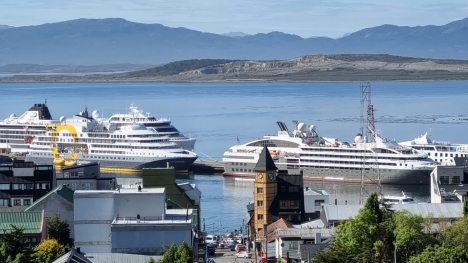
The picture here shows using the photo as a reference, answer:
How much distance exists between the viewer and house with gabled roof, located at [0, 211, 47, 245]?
64.6ft

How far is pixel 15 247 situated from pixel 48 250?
1221 mm

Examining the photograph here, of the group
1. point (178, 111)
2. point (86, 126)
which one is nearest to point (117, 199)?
point (86, 126)

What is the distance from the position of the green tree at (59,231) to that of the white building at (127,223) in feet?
0.73

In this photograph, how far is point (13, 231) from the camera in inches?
739

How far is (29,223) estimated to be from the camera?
65.7 ft

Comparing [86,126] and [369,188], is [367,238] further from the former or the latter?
[86,126]

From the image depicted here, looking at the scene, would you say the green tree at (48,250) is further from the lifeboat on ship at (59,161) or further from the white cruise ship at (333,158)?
the lifeboat on ship at (59,161)

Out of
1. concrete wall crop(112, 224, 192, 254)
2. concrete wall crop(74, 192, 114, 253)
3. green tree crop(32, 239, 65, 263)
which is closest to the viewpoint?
green tree crop(32, 239, 65, 263)

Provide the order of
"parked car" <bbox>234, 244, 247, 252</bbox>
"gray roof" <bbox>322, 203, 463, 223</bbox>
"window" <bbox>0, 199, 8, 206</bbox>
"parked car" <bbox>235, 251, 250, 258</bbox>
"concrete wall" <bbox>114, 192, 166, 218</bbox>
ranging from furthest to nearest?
"window" <bbox>0, 199, 8, 206</bbox>
"parked car" <bbox>234, 244, 247, 252</bbox>
"gray roof" <bbox>322, 203, 463, 223</bbox>
"parked car" <bbox>235, 251, 250, 258</bbox>
"concrete wall" <bbox>114, 192, 166, 218</bbox>

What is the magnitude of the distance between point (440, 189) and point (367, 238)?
1049cm

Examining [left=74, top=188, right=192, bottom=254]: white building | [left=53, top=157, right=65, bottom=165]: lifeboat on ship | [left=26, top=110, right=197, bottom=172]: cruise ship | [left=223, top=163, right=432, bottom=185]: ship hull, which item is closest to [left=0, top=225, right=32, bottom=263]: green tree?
[left=74, top=188, right=192, bottom=254]: white building

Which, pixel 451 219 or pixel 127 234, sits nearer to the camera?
pixel 127 234

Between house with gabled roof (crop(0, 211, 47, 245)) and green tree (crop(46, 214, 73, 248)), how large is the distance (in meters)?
0.22

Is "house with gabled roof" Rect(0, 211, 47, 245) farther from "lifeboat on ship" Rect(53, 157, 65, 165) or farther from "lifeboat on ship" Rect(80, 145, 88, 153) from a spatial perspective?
"lifeboat on ship" Rect(80, 145, 88, 153)
